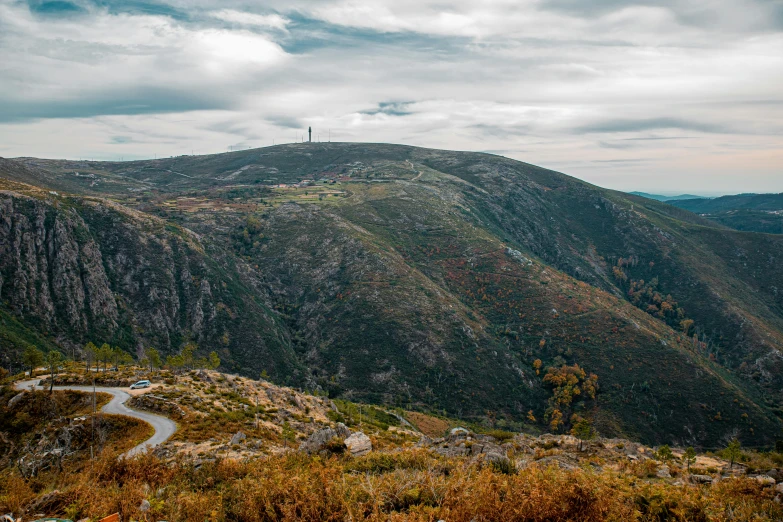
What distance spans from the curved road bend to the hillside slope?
47936 millimetres

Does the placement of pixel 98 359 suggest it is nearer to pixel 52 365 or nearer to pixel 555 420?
pixel 52 365

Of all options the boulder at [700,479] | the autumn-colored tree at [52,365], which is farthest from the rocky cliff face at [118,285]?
the boulder at [700,479]

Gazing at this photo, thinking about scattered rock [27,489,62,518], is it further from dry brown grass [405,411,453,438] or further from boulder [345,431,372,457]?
dry brown grass [405,411,453,438]

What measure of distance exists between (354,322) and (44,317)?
62.5 meters

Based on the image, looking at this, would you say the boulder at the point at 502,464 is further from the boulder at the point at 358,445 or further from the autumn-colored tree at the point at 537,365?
the autumn-colored tree at the point at 537,365

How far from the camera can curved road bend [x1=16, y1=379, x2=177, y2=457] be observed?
26219 mm

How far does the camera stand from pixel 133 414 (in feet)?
102

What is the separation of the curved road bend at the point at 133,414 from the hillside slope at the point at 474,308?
4794 centimetres

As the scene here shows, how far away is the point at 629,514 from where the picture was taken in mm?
10031

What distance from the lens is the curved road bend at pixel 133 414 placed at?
2622 centimetres

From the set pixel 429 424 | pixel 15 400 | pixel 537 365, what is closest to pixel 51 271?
pixel 15 400

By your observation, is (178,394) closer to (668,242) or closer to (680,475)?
(680,475)

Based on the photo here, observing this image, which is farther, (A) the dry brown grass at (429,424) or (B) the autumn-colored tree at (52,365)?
(A) the dry brown grass at (429,424)

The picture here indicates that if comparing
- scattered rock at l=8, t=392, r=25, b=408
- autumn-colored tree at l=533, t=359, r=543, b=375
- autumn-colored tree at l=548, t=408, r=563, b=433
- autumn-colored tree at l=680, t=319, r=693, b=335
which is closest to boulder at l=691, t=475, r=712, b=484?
scattered rock at l=8, t=392, r=25, b=408
